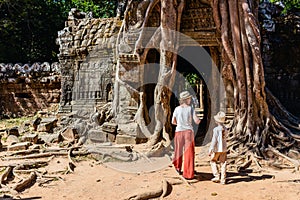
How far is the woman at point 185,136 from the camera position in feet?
13.9

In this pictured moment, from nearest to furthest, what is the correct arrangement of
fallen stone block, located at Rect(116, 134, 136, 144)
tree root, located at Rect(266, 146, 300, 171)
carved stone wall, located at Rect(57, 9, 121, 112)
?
1. tree root, located at Rect(266, 146, 300, 171)
2. fallen stone block, located at Rect(116, 134, 136, 144)
3. carved stone wall, located at Rect(57, 9, 121, 112)

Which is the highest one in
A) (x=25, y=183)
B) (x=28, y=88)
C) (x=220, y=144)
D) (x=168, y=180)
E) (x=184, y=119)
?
(x=28, y=88)

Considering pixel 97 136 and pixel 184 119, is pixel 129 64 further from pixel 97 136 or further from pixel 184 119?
pixel 184 119

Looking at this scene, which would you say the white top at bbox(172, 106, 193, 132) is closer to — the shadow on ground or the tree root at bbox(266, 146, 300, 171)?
the shadow on ground

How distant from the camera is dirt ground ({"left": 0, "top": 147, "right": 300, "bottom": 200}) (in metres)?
3.75

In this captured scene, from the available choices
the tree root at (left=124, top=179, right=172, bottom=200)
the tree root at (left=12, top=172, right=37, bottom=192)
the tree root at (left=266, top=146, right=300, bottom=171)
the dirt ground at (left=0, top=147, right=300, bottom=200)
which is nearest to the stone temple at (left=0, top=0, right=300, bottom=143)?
the tree root at (left=266, top=146, right=300, bottom=171)

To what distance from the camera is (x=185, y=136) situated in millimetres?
4297

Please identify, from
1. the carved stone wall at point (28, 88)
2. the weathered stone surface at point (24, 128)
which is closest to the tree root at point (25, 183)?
the weathered stone surface at point (24, 128)

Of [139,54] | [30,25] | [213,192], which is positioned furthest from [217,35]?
[30,25]

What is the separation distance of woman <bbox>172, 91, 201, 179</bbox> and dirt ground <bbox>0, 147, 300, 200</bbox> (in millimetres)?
215

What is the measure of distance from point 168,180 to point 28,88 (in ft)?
33.2

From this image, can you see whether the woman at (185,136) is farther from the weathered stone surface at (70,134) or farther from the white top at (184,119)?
the weathered stone surface at (70,134)

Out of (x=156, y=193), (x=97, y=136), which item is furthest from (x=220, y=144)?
(x=97, y=136)

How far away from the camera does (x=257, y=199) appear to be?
354 cm
